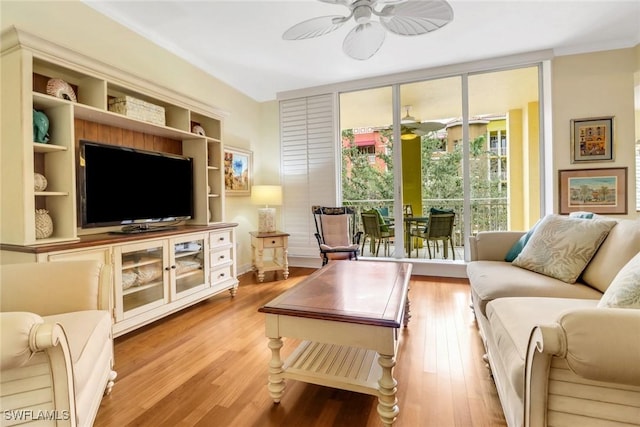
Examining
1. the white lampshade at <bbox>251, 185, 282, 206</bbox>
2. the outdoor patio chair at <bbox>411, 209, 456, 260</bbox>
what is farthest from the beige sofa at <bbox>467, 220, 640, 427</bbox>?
the white lampshade at <bbox>251, 185, 282, 206</bbox>

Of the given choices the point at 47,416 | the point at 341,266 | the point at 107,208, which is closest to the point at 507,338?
the point at 341,266

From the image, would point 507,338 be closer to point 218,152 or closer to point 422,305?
point 422,305

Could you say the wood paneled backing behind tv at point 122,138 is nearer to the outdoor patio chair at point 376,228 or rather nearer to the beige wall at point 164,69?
the beige wall at point 164,69

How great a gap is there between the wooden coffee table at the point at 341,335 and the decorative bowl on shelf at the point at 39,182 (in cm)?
170

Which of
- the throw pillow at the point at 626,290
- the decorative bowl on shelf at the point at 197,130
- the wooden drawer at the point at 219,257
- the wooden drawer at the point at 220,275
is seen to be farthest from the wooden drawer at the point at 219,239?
the throw pillow at the point at 626,290

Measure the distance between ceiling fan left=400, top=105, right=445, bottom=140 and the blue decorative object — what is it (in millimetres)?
3735

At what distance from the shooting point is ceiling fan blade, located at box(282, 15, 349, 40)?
2080 mm

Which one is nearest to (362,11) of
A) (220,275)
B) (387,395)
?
(387,395)

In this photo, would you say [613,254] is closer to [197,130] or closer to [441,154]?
[441,154]

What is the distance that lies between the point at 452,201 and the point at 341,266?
2459 mm

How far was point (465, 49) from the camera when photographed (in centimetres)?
335

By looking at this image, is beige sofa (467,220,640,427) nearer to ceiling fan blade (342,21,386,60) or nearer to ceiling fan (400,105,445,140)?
ceiling fan blade (342,21,386,60)

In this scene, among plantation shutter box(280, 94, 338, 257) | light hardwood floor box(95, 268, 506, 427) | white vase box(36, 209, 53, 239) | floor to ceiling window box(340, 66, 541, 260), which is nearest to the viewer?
light hardwood floor box(95, 268, 506, 427)

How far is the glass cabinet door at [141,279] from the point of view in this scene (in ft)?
7.11
